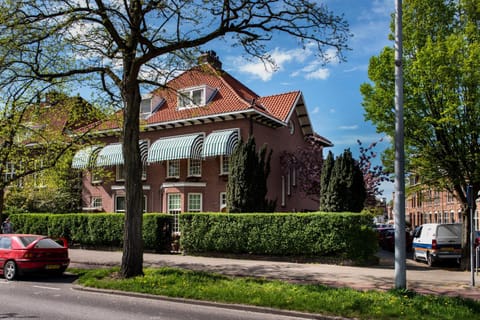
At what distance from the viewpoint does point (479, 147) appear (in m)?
18.1

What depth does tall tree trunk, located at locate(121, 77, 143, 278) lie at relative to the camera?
13422 millimetres

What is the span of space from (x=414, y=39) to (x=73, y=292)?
16925 millimetres

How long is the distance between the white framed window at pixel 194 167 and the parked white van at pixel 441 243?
46.4ft

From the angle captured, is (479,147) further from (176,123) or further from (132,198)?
(176,123)

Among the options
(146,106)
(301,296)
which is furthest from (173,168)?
(301,296)

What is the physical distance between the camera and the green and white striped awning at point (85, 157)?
2581 centimetres

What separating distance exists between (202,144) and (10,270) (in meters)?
15.1

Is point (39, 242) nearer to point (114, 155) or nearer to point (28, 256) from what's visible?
point (28, 256)

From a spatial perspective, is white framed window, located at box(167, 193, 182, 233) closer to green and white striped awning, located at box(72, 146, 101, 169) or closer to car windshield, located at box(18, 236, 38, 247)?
green and white striped awning, located at box(72, 146, 101, 169)

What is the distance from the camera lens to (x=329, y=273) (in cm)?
1568

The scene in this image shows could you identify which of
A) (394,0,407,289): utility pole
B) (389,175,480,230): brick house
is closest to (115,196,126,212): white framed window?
(394,0,407,289): utility pole

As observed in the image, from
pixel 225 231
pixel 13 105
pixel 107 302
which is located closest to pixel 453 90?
pixel 225 231

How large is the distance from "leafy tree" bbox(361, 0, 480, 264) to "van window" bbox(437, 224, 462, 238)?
0.49 m

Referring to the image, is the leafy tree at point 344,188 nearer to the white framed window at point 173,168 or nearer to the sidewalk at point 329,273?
the sidewalk at point 329,273
